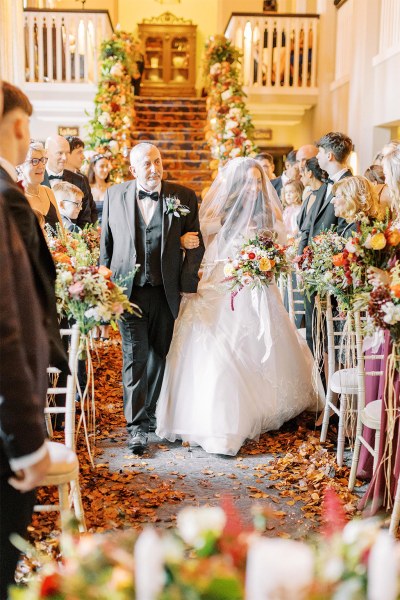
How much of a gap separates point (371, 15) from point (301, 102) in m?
2.98

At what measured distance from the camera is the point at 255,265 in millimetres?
4711

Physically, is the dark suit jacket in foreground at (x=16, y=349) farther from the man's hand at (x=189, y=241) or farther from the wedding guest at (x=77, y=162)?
the wedding guest at (x=77, y=162)

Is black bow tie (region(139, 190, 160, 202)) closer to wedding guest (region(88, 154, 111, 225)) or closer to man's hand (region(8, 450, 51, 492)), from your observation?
wedding guest (region(88, 154, 111, 225))

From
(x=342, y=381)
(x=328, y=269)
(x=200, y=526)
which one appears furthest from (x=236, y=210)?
(x=200, y=526)

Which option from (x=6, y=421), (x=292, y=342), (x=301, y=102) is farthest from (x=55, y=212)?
(x=301, y=102)

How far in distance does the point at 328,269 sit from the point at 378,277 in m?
1.09

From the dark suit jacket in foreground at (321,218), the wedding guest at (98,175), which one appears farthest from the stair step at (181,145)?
the dark suit jacket in foreground at (321,218)

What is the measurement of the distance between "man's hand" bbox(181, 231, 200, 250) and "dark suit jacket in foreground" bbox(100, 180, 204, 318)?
0.04m

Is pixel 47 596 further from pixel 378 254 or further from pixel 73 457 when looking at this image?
pixel 378 254

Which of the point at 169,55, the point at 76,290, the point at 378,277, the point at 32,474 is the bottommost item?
the point at 32,474

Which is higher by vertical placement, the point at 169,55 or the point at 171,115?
the point at 169,55

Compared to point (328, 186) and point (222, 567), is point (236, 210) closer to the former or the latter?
point (328, 186)

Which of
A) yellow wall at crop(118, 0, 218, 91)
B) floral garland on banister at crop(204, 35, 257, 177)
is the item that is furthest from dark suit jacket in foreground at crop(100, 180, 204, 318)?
yellow wall at crop(118, 0, 218, 91)

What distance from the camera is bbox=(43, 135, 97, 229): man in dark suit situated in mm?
5996
